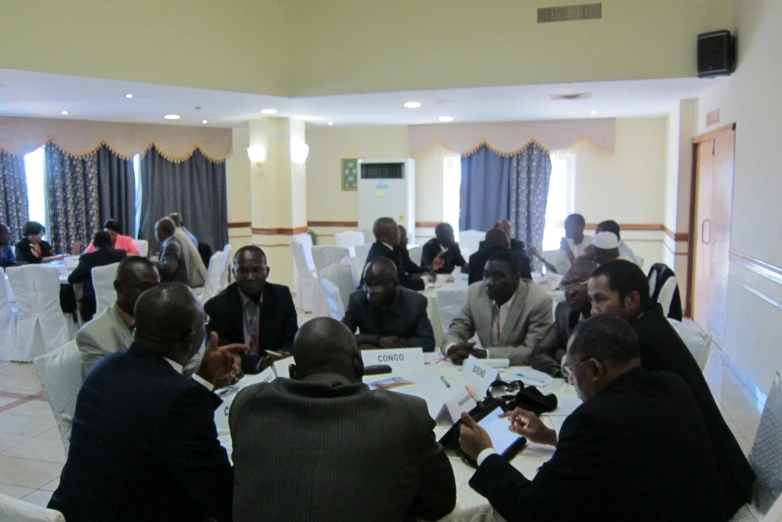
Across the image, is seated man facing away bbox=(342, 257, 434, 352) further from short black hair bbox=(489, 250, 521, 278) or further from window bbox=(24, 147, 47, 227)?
window bbox=(24, 147, 47, 227)

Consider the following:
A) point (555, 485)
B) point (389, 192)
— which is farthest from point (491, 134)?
point (555, 485)

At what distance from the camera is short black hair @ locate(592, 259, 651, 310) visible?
8.14 feet

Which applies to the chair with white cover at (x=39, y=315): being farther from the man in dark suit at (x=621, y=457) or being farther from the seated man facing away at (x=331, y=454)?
the man in dark suit at (x=621, y=457)

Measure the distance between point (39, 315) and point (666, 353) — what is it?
5574 millimetres

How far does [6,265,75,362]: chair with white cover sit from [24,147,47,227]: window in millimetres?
3866

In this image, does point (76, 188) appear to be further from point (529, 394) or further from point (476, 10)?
point (529, 394)

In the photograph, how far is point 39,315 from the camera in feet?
19.2

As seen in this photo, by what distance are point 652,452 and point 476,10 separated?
216 inches

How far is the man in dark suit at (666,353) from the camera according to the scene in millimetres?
1936

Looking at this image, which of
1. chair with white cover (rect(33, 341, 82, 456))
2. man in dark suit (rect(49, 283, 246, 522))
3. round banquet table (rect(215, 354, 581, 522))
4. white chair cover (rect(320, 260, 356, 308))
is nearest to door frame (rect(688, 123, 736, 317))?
white chair cover (rect(320, 260, 356, 308))

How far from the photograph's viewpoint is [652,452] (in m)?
1.56

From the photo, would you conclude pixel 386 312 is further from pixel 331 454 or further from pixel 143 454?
pixel 331 454

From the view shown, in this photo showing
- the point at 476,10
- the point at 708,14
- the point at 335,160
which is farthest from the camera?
the point at 335,160

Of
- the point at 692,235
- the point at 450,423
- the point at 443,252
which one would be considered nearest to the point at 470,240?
the point at 443,252
